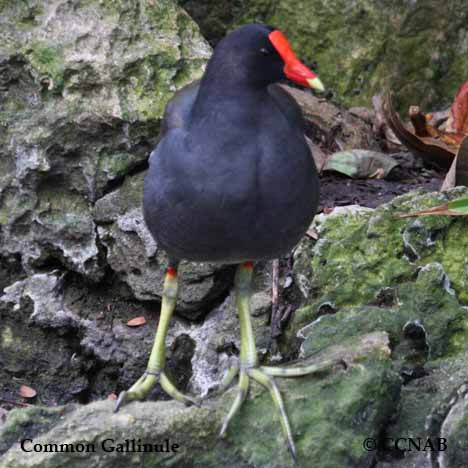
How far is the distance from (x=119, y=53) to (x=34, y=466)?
218 centimetres

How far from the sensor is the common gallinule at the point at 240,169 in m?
3.08

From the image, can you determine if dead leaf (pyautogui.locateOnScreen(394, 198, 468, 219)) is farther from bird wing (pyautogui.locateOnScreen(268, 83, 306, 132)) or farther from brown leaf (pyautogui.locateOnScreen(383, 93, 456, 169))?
brown leaf (pyautogui.locateOnScreen(383, 93, 456, 169))

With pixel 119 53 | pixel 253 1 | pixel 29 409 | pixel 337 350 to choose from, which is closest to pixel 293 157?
pixel 337 350

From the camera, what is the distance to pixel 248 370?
11.2 feet

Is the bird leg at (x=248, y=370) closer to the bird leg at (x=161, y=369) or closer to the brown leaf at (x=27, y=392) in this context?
the bird leg at (x=161, y=369)

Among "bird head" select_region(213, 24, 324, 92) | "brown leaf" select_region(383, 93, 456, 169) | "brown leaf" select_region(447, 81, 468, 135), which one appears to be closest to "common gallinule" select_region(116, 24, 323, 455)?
"bird head" select_region(213, 24, 324, 92)

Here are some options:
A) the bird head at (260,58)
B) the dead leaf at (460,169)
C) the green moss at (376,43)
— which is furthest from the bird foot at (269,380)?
the green moss at (376,43)

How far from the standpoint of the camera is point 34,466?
2.82 m

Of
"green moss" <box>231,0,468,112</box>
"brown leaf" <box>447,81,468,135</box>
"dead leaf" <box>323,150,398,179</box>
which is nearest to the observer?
"dead leaf" <box>323,150,398,179</box>

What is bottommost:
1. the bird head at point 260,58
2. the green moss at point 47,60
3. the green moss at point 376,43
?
the green moss at point 376,43

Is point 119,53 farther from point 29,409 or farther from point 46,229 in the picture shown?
point 29,409

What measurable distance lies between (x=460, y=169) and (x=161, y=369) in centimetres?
169

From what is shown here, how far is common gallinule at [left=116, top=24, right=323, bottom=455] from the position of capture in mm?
3076

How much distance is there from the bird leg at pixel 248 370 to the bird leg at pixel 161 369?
0.18 m
